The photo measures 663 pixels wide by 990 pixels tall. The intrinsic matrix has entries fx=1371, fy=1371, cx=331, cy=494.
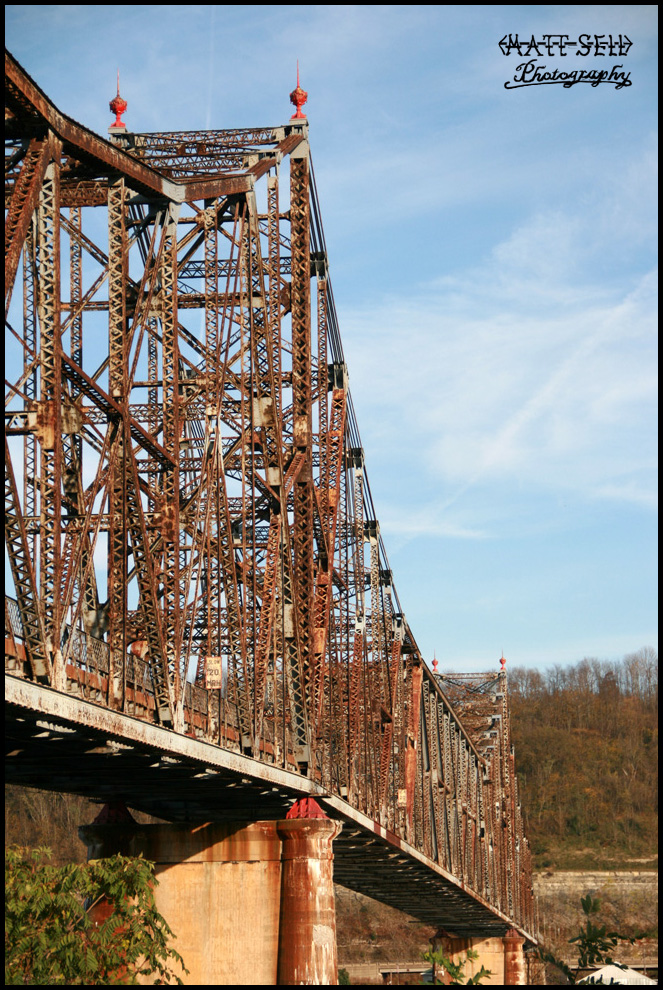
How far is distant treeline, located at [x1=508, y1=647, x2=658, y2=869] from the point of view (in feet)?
384

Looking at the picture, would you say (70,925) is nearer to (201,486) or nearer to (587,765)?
(201,486)

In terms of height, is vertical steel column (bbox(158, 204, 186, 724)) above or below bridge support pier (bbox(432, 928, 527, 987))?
above

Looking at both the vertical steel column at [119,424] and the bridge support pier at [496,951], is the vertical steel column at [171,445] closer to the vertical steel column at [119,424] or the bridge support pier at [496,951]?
the vertical steel column at [119,424]

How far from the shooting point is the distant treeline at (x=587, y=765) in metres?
117

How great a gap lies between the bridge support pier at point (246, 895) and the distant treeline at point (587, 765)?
85775 mm

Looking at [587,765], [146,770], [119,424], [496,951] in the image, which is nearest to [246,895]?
[146,770]

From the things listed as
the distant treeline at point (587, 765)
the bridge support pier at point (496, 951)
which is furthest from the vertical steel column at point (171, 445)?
the distant treeline at point (587, 765)

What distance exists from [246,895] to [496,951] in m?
63.6

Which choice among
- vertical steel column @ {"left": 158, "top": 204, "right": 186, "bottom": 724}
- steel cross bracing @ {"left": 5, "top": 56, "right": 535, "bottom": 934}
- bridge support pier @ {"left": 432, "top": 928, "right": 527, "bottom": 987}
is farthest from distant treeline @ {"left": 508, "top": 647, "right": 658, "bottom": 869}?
vertical steel column @ {"left": 158, "top": 204, "right": 186, "bottom": 724}

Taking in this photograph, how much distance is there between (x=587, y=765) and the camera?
433 feet

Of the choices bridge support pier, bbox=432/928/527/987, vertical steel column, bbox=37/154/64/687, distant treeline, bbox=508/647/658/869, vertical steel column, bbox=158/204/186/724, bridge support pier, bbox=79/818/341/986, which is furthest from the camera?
distant treeline, bbox=508/647/658/869

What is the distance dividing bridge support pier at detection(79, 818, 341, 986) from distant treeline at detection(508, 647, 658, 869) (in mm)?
85775

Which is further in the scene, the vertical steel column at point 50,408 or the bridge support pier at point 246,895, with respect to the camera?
the bridge support pier at point 246,895

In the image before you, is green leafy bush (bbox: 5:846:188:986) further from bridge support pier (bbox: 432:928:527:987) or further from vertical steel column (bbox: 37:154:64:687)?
bridge support pier (bbox: 432:928:527:987)
